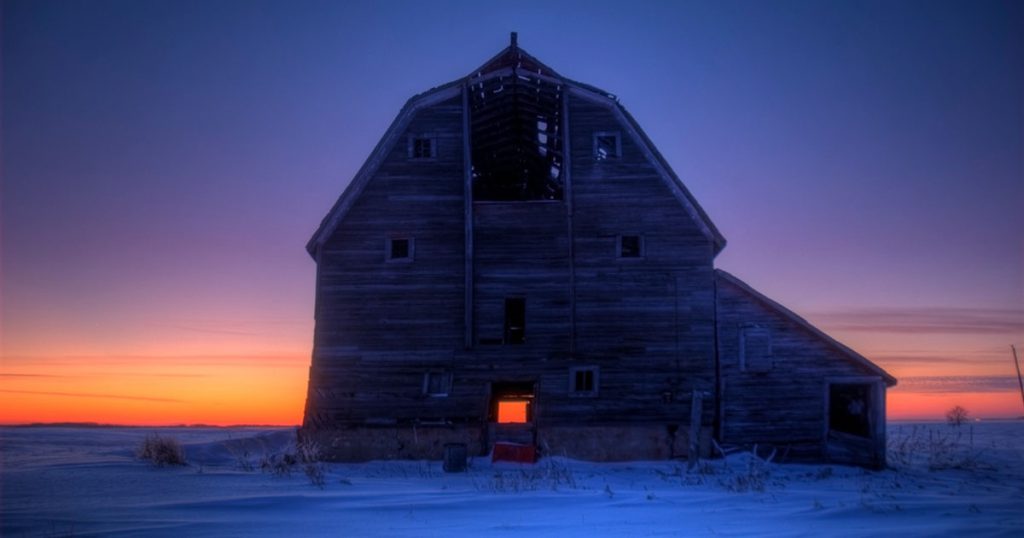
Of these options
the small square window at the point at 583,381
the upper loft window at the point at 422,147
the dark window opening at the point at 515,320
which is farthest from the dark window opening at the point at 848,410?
the upper loft window at the point at 422,147

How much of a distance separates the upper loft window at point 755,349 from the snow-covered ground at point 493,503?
358 cm

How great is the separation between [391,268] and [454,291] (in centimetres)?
189

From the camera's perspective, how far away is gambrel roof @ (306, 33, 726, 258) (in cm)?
2139

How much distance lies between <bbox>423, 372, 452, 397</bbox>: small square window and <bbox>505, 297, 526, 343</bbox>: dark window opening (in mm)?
1954

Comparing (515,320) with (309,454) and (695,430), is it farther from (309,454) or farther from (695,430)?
(309,454)

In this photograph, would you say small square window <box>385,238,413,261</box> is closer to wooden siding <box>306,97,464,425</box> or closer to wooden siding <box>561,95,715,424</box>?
wooden siding <box>306,97,464,425</box>

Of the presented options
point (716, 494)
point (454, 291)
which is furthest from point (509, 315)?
point (716, 494)

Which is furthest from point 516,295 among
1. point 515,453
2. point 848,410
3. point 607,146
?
point 848,410

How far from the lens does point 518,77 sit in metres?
21.7

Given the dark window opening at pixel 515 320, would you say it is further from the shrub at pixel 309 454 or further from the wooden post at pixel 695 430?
the shrub at pixel 309 454

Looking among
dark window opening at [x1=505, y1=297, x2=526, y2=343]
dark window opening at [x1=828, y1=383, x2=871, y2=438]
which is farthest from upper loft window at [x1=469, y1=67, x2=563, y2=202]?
dark window opening at [x1=828, y1=383, x2=871, y2=438]

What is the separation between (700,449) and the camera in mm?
20469

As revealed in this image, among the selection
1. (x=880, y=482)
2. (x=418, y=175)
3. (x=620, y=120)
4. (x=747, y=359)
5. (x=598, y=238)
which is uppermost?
(x=620, y=120)

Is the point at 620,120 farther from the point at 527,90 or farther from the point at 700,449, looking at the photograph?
the point at 700,449
